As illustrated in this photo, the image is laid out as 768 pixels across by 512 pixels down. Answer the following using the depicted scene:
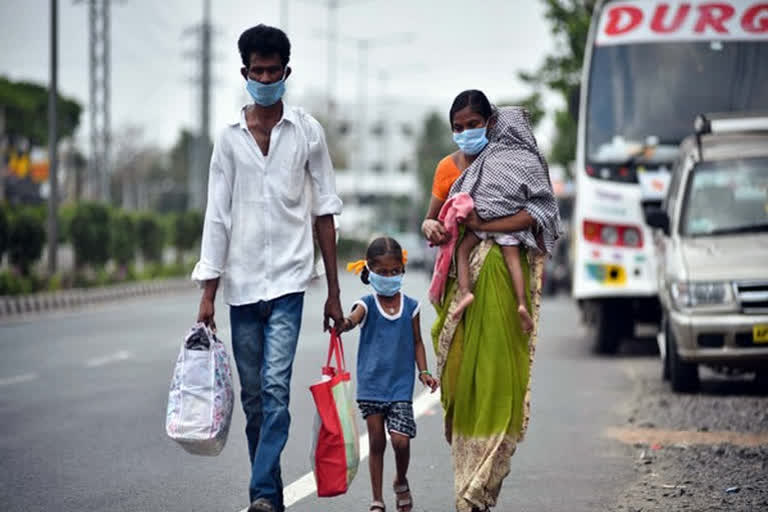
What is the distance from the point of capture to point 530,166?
652 centimetres

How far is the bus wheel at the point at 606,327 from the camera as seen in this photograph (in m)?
16.4

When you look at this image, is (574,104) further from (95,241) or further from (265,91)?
(95,241)

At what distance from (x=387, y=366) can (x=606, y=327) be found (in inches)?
406

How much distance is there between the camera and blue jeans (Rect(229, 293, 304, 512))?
620cm

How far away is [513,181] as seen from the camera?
254 inches

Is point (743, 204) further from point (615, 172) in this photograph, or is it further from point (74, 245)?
point (74, 245)

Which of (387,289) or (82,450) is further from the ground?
(387,289)

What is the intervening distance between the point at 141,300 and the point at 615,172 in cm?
1843

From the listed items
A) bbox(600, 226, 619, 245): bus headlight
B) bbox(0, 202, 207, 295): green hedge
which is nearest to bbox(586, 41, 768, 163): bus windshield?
bbox(600, 226, 619, 245): bus headlight

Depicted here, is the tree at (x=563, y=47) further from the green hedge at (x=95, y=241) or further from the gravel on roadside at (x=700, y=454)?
the gravel on roadside at (x=700, y=454)

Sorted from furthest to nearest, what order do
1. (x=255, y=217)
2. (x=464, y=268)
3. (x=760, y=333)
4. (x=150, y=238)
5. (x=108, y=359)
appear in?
(x=150, y=238) → (x=108, y=359) → (x=760, y=333) → (x=464, y=268) → (x=255, y=217)

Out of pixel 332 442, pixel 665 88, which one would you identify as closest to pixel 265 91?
pixel 332 442

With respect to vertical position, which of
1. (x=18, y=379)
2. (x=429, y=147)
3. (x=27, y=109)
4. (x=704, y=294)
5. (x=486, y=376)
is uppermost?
(x=27, y=109)

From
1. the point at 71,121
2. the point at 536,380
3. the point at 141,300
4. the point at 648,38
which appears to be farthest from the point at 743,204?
the point at 71,121
